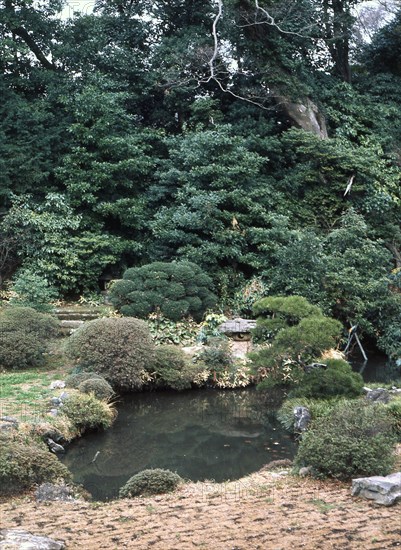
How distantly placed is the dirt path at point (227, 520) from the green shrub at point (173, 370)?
18.2 ft

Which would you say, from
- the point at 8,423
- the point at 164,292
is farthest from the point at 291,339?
the point at 164,292

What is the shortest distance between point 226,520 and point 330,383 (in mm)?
5079

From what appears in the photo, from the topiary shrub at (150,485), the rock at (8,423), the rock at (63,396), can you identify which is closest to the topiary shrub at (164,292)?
the rock at (63,396)

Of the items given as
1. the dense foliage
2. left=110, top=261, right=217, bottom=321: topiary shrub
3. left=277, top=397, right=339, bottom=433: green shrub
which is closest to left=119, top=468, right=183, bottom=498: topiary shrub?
left=277, top=397, right=339, bottom=433: green shrub

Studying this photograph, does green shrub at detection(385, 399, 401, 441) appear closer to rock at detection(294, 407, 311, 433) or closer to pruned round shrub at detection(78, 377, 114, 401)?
rock at detection(294, 407, 311, 433)

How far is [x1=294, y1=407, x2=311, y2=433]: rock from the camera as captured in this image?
942cm

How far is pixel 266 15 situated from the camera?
62.0ft

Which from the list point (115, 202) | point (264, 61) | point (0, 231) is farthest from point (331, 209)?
point (0, 231)

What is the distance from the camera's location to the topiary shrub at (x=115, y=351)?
11.5 metres

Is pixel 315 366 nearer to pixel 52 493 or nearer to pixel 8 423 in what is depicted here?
pixel 8 423

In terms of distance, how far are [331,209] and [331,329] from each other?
8965mm

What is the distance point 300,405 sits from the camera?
10.1 metres

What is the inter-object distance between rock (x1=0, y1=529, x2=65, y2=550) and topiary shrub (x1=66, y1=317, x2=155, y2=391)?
6.29 m

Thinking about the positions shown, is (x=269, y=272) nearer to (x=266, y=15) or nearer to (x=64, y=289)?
(x=64, y=289)
